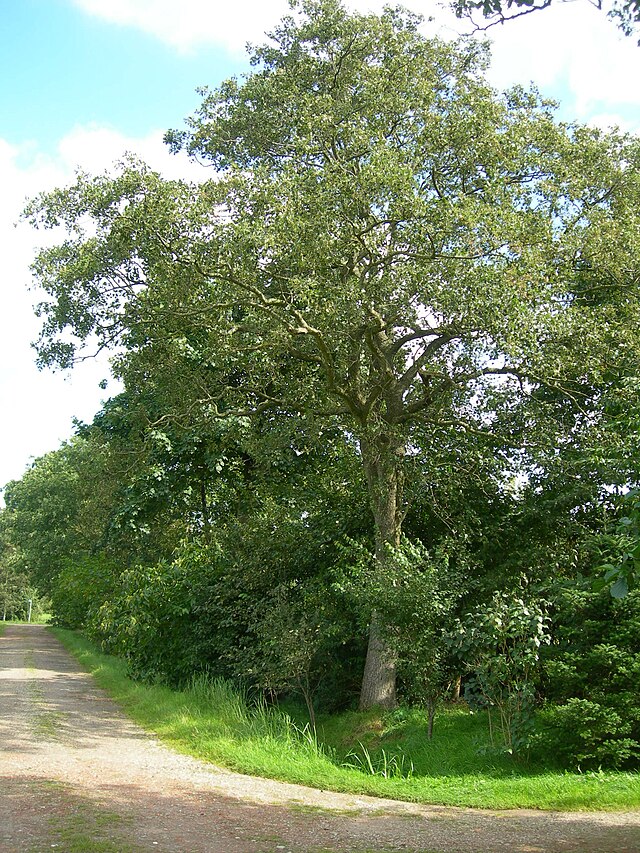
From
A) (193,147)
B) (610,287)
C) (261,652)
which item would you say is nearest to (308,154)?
(193,147)

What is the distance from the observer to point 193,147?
1678 centimetres

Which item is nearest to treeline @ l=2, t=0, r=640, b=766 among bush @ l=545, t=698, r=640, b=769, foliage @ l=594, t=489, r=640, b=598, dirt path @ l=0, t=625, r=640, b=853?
bush @ l=545, t=698, r=640, b=769

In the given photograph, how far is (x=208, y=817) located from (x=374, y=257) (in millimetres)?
8826

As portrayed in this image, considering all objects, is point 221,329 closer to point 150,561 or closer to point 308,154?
point 308,154

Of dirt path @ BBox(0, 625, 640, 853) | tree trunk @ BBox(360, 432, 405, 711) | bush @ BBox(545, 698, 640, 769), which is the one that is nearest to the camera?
dirt path @ BBox(0, 625, 640, 853)

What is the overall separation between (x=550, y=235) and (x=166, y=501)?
13355 millimetres

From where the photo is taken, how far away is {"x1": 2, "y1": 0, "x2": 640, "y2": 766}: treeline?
11.9 metres

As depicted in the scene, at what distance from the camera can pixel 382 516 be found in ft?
50.0

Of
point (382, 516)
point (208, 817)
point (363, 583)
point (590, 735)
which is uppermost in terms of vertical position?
point (382, 516)

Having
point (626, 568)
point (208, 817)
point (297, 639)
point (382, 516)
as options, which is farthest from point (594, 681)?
point (626, 568)

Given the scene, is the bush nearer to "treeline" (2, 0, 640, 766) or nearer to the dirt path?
"treeline" (2, 0, 640, 766)

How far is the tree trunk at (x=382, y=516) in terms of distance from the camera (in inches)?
584

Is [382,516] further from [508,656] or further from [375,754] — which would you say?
[508,656]

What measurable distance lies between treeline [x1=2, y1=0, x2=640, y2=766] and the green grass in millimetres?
572
